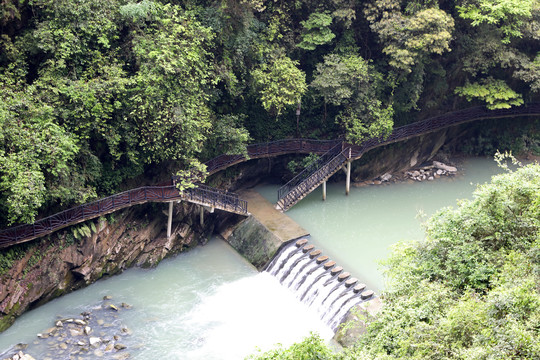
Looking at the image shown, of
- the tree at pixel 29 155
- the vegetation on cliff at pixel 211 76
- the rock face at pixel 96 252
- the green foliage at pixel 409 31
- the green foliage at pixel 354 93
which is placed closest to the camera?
the tree at pixel 29 155

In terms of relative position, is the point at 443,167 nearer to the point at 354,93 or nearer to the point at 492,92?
the point at 492,92

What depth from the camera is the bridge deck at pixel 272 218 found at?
84.0 ft

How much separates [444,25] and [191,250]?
54.5ft

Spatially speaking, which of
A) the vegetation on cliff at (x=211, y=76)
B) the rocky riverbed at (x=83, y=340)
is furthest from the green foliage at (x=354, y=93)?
the rocky riverbed at (x=83, y=340)

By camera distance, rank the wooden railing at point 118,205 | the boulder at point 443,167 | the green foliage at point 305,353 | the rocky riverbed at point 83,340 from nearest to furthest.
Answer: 1. the green foliage at point 305,353
2. the rocky riverbed at point 83,340
3. the wooden railing at point 118,205
4. the boulder at point 443,167

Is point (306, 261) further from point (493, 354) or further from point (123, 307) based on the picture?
point (493, 354)

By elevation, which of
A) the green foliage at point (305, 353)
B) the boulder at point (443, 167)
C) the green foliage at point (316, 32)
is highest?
the green foliage at point (316, 32)

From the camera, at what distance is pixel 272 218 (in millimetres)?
26891

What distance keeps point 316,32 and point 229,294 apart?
14214 millimetres

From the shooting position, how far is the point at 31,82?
21.8 metres

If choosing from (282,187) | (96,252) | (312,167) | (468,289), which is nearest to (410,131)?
(312,167)

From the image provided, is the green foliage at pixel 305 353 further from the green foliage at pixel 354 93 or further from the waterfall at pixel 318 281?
the green foliage at pixel 354 93

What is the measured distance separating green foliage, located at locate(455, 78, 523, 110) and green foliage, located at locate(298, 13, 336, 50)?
28.9 ft

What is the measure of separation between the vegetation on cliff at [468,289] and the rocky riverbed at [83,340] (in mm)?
8950
